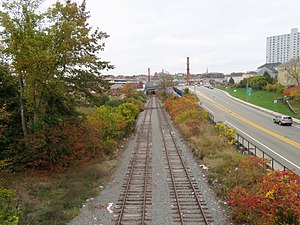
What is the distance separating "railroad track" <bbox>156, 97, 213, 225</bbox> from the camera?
10461 millimetres

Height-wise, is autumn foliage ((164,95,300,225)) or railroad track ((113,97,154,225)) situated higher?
autumn foliage ((164,95,300,225))

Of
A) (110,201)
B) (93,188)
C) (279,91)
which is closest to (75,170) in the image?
(93,188)

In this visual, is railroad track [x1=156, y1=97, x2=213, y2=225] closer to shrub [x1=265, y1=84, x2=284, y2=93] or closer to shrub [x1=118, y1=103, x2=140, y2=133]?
shrub [x1=118, y1=103, x2=140, y2=133]

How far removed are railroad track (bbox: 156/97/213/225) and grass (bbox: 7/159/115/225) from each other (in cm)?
381

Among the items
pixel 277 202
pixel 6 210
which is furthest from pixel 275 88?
pixel 6 210

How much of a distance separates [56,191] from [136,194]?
12.8 ft

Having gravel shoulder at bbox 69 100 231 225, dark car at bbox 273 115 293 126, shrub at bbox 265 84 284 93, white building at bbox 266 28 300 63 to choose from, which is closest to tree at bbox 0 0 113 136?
gravel shoulder at bbox 69 100 231 225

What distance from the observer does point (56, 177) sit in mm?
15062

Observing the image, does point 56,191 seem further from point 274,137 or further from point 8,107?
point 274,137

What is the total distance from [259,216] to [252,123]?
29090 millimetres

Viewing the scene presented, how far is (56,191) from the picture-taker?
1330 cm

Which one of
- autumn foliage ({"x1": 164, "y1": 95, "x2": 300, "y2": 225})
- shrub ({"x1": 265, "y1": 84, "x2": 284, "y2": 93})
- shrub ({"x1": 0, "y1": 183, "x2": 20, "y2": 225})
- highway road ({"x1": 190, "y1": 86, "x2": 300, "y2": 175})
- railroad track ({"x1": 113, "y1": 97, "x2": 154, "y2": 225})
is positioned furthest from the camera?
shrub ({"x1": 265, "y1": 84, "x2": 284, "y2": 93})

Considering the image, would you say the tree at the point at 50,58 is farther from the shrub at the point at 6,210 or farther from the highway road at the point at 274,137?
the highway road at the point at 274,137

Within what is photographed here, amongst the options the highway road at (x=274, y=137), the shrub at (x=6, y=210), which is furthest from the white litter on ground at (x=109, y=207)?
the highway road at (x=274, y=137)
